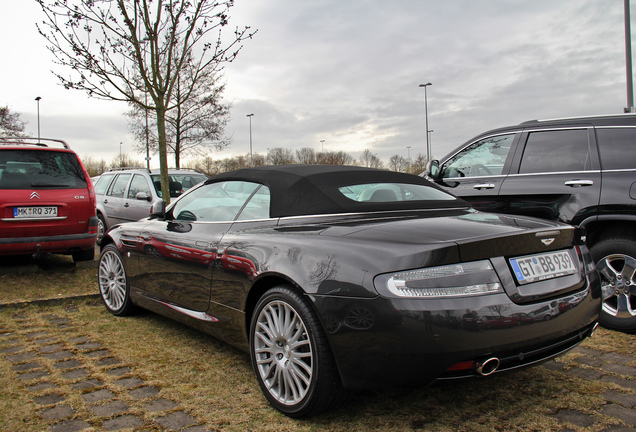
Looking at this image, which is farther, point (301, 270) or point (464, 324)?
point (301, 270)

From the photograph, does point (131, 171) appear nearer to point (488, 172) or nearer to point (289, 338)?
point (488, 172)

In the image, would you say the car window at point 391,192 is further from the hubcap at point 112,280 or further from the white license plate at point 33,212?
the white license plate at point 33,212

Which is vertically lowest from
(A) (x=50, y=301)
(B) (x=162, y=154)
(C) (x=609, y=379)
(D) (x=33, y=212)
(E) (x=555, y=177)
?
(C) (x=609, y=379)

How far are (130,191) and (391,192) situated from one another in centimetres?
809

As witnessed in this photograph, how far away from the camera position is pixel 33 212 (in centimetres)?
651

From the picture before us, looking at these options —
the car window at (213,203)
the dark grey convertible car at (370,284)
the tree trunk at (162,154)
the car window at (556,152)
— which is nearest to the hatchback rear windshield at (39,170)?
the tree trunk at (162,154)

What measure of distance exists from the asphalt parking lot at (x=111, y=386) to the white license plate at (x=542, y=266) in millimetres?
749

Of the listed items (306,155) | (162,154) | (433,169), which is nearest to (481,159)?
(433,169)

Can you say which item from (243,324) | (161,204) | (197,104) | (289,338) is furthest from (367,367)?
(197,104)

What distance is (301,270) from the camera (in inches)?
108

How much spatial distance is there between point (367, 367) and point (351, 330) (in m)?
0.18

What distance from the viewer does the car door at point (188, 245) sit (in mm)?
3609

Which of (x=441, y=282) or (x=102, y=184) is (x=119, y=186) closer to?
(x=102, y=184)

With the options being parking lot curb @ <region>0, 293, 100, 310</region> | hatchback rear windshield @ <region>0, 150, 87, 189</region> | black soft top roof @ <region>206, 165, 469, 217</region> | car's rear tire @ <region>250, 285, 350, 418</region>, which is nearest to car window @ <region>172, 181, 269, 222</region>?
black soft top roof @ <region>206, 165, 469, 217</region>
